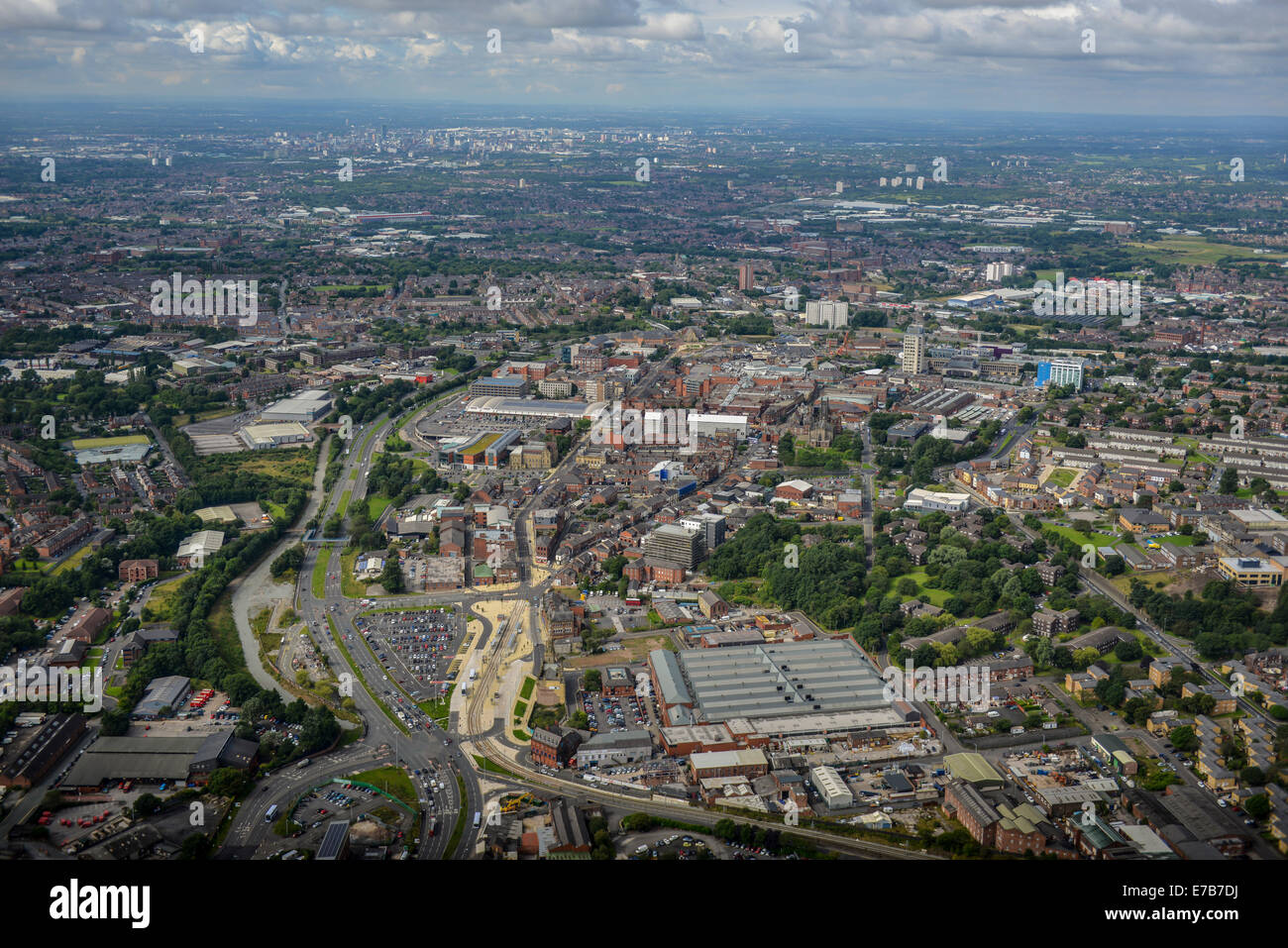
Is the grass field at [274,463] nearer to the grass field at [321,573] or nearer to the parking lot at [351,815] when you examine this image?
the grass field at [321,573]

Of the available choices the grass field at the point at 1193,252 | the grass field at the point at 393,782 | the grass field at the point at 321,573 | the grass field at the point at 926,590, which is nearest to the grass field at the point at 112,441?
the grass field at the point at 321,573

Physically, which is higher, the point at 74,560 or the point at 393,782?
the point at 74,560

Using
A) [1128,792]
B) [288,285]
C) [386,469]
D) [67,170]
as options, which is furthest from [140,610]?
[67,170]

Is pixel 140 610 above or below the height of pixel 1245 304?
below

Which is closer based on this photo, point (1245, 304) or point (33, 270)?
point (1245, 304)

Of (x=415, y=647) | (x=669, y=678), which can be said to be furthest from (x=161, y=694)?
(x=669, y=678)

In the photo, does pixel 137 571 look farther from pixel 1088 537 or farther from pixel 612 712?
pixel 1088 537
